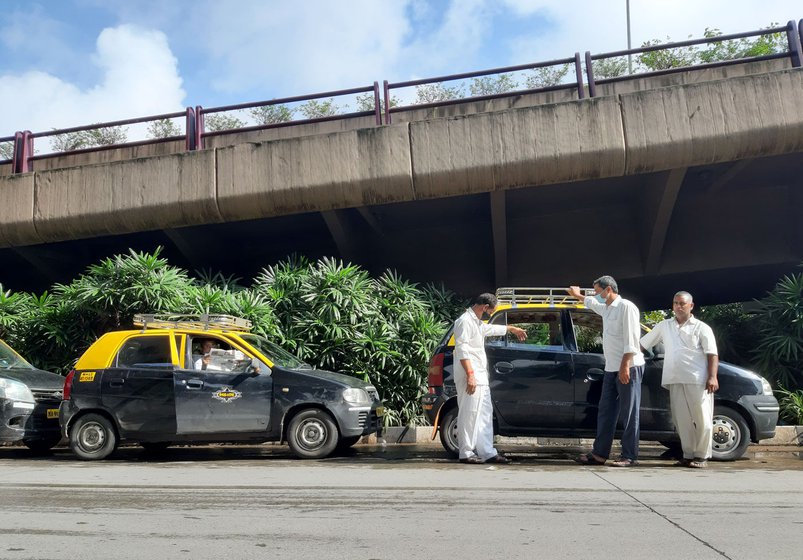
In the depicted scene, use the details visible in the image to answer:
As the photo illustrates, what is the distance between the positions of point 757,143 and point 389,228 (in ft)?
22.0

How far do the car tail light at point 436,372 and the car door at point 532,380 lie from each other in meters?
0.54

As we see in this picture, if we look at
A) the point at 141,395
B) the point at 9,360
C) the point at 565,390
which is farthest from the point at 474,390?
the point at 9,360

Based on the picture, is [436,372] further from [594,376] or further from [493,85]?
[493,85]

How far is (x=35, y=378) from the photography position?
9445 millimetres

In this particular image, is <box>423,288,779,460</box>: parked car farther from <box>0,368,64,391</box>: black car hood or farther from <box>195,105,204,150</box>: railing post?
<box>195,105,204,150</box>: railing post

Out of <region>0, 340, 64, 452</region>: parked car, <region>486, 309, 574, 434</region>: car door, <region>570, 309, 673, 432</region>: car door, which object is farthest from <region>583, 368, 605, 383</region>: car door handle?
<region>0, 340, 64, 452</region>: parked car

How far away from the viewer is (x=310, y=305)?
11.4 m

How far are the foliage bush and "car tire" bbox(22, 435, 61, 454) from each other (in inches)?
88.7

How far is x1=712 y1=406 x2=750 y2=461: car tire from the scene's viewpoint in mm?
7617

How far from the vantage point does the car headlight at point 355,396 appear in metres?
8.16

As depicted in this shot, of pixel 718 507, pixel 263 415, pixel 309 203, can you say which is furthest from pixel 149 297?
pixel 718 507

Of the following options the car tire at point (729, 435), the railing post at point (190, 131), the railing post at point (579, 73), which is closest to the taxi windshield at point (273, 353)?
the car tire at point (729, 435)

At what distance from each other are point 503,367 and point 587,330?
1.01 metres

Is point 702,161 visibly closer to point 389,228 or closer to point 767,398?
point 767,398
